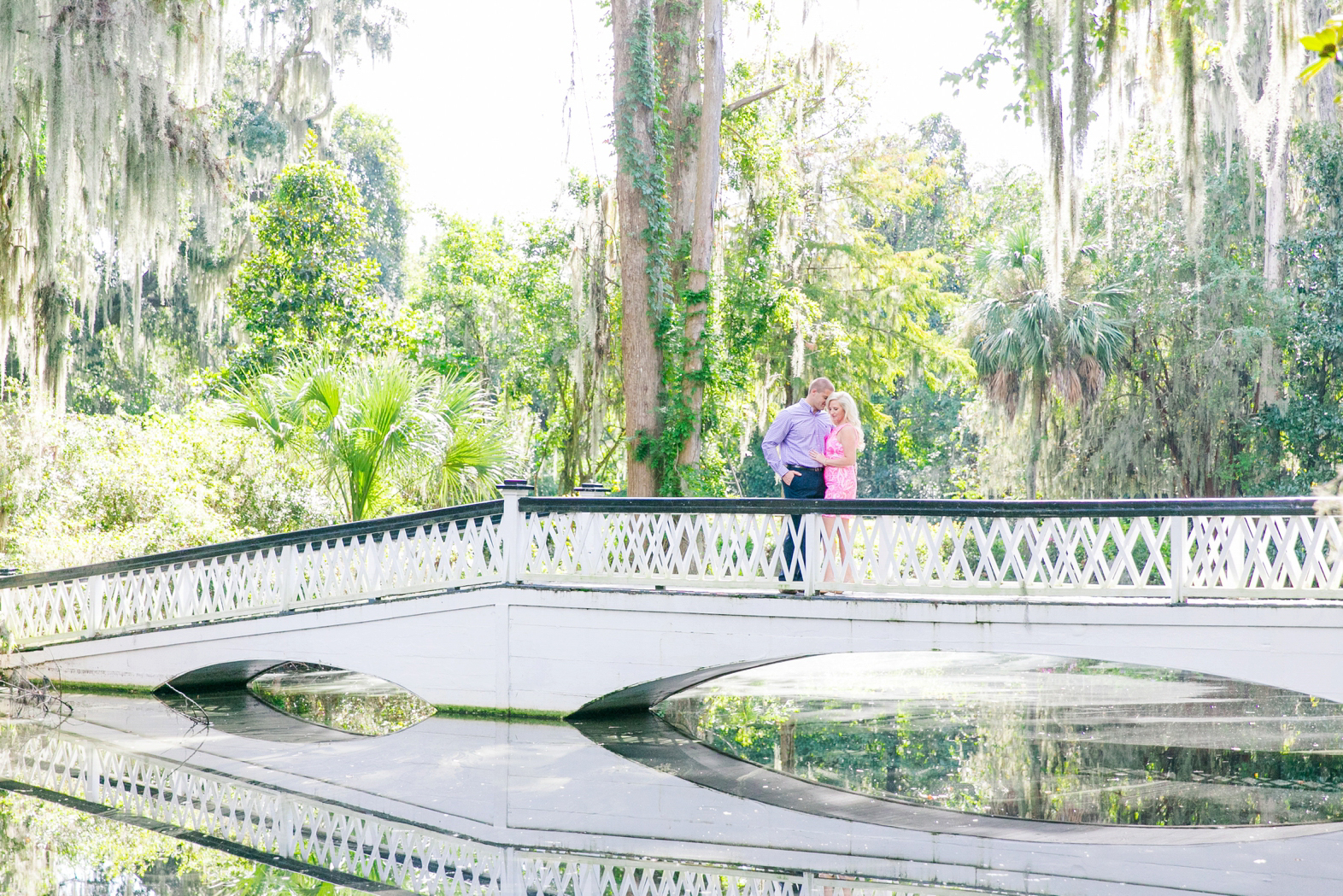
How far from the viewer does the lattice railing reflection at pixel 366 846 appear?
5191 mm

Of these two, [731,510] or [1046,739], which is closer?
[731,510]

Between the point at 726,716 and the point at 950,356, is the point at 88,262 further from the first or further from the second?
the point at 950,356

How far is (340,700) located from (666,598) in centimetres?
487

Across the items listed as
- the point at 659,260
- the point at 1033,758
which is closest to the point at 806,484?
the point at 1033,758

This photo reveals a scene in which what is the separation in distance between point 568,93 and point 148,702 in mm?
8355

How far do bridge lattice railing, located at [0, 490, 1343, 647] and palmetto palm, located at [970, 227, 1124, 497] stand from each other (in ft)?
35.6

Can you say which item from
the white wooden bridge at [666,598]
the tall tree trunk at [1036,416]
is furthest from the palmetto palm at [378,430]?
the tall tree trunk at [1036,416]

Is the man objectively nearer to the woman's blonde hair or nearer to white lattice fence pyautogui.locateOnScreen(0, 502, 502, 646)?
the woman's blonde hair

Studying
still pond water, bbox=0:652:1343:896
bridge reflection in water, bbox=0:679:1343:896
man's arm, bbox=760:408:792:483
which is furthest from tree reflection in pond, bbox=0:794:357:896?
man's arm, bbox=760:408:792:483

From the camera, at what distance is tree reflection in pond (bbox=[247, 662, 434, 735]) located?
1008 centimetres

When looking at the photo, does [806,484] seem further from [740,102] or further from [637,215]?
[740,102]

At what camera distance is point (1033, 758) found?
8.15 m

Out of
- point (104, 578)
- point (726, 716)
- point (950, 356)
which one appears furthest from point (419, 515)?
point (950, 356)

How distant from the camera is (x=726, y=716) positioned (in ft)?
33.8
